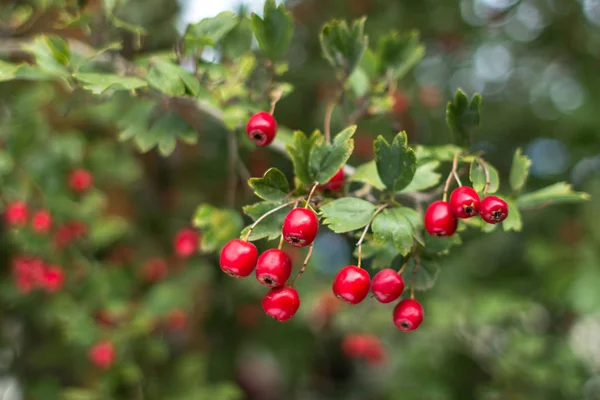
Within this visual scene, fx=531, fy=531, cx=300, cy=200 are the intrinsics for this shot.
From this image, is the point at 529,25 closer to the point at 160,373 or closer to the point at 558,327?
the point at 558,327

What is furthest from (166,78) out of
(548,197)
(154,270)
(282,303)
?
(154,270)

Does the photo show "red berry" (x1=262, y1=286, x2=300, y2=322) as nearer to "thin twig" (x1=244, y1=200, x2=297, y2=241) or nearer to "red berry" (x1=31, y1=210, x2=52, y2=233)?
"thin twig" (x1=244, y1=200, x2=297, y2=241)

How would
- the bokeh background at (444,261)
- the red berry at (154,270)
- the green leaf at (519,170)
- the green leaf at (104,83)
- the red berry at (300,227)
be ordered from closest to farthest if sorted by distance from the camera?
the red berry at (300,227) < the green leaf at (104,83) < the green leaf at (519,170) < the bokeh background at (444,261) < the red berry at (154,270)

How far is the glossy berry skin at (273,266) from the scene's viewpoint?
1.01m

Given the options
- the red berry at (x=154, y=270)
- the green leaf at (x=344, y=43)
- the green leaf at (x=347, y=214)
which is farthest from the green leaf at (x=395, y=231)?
the red berry at (x=154, y=270)

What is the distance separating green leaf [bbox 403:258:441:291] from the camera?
1171mm

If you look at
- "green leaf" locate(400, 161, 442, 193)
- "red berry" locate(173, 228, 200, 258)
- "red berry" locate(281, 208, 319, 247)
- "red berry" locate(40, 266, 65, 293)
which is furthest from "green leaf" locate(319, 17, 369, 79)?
"red berry" locate(40, 266, 65, 293)

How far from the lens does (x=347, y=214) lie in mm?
1055

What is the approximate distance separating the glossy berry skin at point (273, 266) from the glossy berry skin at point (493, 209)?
1.30 ft

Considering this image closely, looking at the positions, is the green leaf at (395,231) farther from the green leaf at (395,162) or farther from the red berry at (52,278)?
the red berry at (52,278)

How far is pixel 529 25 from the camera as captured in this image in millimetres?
3498

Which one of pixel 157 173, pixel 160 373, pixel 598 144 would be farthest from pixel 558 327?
pixel 157 173

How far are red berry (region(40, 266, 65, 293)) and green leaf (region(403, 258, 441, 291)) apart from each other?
1687 mm

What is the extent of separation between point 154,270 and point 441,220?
6.52 ft
